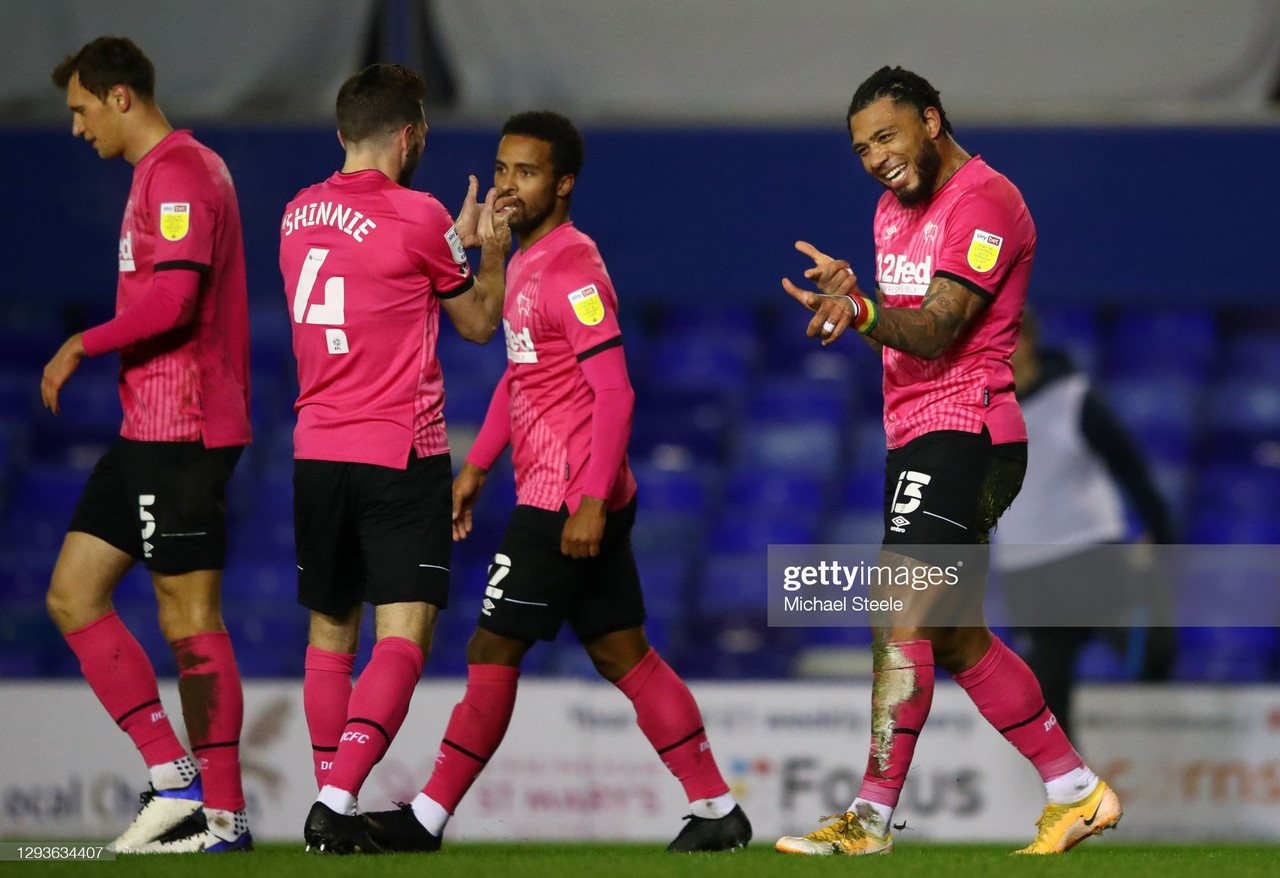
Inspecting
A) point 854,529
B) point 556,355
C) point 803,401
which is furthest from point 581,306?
point 803,401

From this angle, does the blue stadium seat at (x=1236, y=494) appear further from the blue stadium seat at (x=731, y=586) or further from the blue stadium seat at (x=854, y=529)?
the blue stadium seat at (x=731, y=586)

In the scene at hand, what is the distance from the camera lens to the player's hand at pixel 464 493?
4.16m

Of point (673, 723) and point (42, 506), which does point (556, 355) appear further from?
point (42, 506)

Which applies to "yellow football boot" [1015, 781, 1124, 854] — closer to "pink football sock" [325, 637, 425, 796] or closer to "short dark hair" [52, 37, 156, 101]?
"pink football sock" [325, 637, 425, 796]

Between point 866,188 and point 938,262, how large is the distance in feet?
12.7

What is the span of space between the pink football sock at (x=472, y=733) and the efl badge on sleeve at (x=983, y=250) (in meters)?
1.46

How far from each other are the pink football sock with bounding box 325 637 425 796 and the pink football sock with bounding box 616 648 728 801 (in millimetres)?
640

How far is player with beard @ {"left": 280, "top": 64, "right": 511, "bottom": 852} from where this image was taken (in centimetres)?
365

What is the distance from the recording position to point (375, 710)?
3520mm

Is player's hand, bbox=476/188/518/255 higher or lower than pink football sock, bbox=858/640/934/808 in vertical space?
higher

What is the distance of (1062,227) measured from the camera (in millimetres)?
7395

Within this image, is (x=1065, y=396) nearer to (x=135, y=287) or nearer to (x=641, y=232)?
(x=641, y=232)

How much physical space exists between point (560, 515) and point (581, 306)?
508 mm
